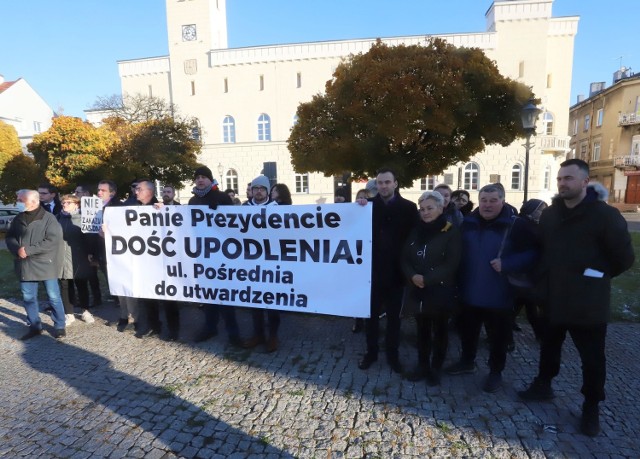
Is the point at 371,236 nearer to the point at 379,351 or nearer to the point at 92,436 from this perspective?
the point at 379,351

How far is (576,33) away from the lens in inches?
1239

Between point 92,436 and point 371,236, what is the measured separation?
292 cm

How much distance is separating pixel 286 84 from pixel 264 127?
4.52 metres

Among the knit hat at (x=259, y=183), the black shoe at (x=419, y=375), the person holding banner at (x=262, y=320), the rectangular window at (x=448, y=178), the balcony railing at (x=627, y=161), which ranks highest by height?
the balcony railing at (x=627, y=161)

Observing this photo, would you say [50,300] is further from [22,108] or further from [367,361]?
[22,108]

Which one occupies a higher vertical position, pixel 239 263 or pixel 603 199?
pixel 603 199

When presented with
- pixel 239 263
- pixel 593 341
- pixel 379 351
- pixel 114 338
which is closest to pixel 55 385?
pixel 114 338

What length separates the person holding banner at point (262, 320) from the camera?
431 centimetres

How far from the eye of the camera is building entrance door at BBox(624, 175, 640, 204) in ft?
119

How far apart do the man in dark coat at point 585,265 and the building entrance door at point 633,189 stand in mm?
44847

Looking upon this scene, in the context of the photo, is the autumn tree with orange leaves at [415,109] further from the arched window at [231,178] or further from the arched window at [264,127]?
A: the arched window at [231,178]

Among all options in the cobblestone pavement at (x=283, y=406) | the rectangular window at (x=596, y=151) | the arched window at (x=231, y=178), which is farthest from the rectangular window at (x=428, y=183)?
the cobblestone pavement at (x=283, y=406)

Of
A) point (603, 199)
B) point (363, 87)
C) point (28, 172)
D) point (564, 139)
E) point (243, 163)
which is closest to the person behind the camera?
point (603, 199)

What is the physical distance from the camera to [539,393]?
3166 millimetres
